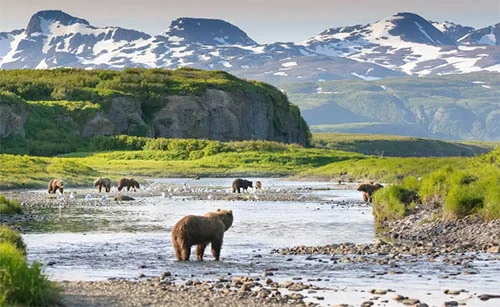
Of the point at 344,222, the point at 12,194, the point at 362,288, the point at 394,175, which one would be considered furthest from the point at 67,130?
the point at 362,288

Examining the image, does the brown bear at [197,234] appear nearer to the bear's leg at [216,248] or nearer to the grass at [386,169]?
the bear's leg at [216,248]

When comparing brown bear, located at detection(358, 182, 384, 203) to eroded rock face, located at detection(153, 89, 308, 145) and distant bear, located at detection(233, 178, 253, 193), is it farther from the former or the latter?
eroded rock face, located at detection(153, 89, 308, 145)

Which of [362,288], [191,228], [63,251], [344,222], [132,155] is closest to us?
[362,288]

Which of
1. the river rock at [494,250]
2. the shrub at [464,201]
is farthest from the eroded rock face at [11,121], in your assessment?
the river rock at [494,250]

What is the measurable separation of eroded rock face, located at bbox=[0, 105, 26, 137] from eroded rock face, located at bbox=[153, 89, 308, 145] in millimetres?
31707

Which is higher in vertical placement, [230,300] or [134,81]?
[134,81]

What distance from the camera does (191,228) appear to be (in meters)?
24.2

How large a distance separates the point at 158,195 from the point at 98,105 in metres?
72.4

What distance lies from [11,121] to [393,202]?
79.0m

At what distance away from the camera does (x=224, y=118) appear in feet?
486

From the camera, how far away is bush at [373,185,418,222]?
36469 mm

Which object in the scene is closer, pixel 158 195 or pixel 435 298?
pixel 435 298

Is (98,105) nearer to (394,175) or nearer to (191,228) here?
(394,175)

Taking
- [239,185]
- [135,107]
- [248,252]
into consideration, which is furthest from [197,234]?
[135,107]
